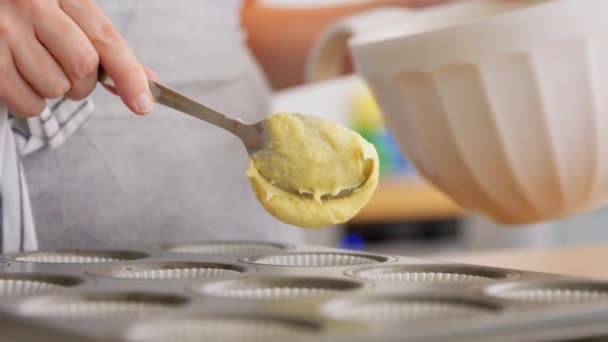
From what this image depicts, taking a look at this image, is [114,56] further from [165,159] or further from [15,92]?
[165,159]

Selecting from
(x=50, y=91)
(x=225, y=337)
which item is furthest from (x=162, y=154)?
(x=225, y=337)

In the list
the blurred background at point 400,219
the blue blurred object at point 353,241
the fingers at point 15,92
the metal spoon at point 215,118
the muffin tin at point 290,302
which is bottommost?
the muffin tin at point 290,302

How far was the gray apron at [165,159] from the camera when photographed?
3.48 feet

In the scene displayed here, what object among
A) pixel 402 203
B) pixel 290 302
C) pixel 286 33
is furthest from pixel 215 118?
pixel 402 203

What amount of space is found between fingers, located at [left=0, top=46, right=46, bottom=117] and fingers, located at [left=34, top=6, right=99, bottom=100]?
3 cm

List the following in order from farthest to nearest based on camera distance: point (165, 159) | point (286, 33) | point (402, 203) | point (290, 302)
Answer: point (402, 203)
point (286, 33)
point (165, 159)
point (290, 302)

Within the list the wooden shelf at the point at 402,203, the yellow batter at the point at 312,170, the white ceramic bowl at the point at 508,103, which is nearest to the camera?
the yellow batter at the point at 312,170

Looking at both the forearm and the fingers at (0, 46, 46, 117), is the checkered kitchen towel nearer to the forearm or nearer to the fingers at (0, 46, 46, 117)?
the fingers at (0, 46, 46, 117)

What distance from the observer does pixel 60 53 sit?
32.1 inches

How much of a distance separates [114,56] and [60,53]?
42 mm

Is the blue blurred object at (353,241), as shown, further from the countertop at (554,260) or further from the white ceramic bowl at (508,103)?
the white ceramic bowl at (508,103)

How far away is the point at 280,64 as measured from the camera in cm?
144

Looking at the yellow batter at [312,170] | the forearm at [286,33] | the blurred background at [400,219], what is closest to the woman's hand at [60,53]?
the yellow batter at [312,170]

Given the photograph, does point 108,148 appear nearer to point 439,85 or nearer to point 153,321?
point 439,85
